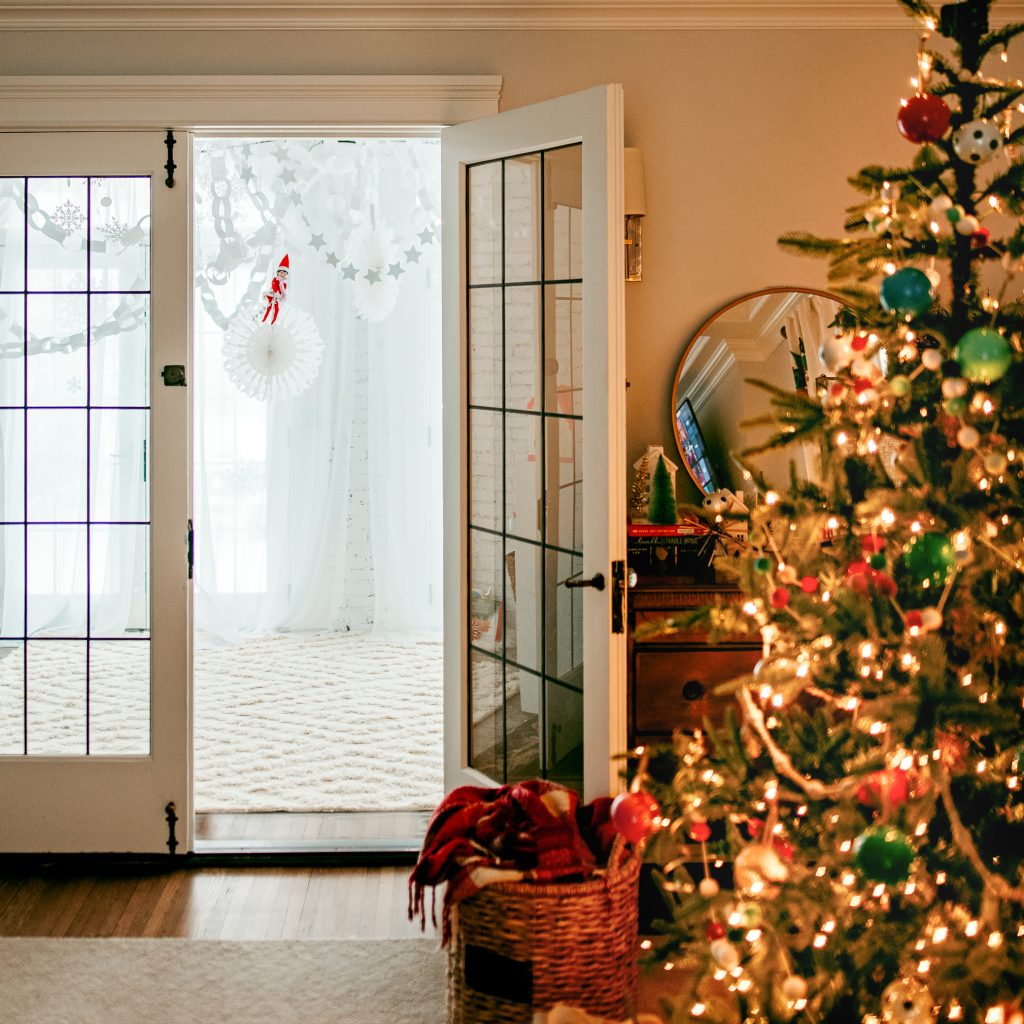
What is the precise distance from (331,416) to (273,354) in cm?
47

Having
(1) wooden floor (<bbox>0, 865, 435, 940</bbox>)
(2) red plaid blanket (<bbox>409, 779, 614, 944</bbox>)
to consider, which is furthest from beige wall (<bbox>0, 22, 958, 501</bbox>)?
(1) wooden floor (<bbox>0, 865, 435, 940</bbox>)

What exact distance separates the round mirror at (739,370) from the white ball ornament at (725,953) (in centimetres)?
195

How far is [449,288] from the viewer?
3.59 m

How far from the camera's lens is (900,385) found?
1891 millimetres

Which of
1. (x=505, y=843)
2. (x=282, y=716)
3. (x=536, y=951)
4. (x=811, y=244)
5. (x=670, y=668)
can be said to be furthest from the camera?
(x=282, y=716)

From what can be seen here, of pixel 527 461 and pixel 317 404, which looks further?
pixel 317 404

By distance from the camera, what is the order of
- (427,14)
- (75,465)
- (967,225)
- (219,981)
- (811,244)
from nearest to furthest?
(967,225) < (811,244) < (219,981) < (427,14) < (75,465)

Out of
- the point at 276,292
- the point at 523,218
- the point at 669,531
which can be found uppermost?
the point at 276,292

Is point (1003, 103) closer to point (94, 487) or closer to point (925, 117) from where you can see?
point (925, 117)

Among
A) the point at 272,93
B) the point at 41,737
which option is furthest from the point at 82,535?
the point at 272,93

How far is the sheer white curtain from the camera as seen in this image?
6.42 m

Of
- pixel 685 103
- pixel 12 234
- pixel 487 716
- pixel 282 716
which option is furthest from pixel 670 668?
pixel 282 716

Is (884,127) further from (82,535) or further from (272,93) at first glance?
(82,535)

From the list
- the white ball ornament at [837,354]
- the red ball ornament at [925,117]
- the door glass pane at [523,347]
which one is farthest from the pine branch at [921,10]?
the door glass pane at [523,347]
